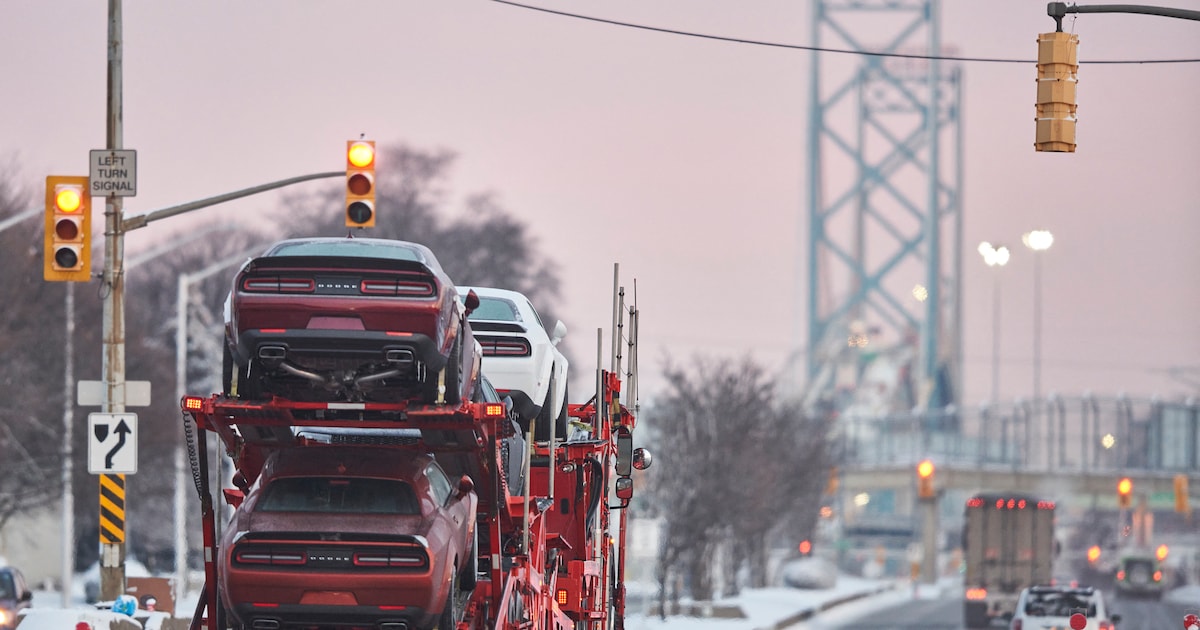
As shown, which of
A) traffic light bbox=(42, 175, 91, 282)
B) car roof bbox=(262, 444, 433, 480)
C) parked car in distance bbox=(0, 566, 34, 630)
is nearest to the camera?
car roof bbox=(262, 444, 433, 480)

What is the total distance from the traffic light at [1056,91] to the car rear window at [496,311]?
490cm

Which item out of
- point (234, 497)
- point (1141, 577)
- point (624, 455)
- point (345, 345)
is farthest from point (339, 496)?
point (1141, 577)

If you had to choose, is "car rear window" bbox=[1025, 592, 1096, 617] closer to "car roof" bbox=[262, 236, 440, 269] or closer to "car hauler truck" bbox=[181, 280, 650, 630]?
"car hauler truck" bbox=[181, 280, 650, 630]

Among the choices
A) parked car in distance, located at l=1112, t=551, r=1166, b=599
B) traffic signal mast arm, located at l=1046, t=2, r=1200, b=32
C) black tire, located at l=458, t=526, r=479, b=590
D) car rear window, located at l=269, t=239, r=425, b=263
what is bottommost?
parked car in distance, located at l=1112, t=551, r=1166, b=599

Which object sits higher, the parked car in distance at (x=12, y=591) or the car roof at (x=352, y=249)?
the car roof at (x=352, y=249)

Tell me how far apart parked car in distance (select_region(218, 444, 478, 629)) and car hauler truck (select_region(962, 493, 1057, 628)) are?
40398mm

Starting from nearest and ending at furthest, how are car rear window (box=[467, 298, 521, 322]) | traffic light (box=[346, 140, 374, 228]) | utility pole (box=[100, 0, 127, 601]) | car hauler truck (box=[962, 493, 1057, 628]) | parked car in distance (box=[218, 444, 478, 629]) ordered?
1. parked car in distance (box=[218, 444, 478, 629])
2. car rear window (box=[467, 298, 521, 322])
3. traffic light (box=[346, 140, 374, 228])
4. utility pole (box=[100, 0, 127, 601])
5. car hauler truck (box=[962, 493, 1057, 628])

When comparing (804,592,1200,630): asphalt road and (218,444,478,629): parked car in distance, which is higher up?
(218,444,478,629): parked car in distance

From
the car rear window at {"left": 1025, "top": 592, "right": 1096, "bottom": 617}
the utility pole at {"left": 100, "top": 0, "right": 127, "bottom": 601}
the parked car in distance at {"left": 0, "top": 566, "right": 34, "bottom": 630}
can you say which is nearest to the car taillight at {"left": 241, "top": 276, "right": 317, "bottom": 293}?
the utility pole at {"left": 100, "top": 0, "right": 127, "bottom": 601}

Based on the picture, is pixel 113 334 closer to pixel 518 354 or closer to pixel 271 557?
pixel 518 354

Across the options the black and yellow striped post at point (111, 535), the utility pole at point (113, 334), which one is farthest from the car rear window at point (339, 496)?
the black and yellow striped post at point (111, 535)

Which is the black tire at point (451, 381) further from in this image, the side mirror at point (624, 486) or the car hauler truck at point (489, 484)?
the side mirror at point (624, 486)

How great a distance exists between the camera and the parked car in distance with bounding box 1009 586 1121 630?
114 ft

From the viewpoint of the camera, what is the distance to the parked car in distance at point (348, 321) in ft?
46.8
